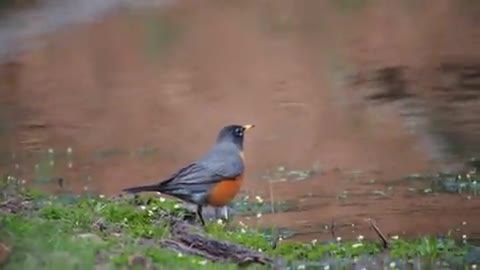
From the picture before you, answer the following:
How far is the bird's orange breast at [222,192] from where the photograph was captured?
13.7m

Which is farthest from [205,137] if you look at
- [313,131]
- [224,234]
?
[224,234]

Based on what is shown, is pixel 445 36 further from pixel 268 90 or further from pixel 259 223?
pixel 259 223

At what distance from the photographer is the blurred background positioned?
16.4m

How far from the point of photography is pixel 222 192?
45.0 ft

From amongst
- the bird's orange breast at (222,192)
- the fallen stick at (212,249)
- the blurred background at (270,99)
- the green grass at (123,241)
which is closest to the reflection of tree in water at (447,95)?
the blurred background at (270,99)

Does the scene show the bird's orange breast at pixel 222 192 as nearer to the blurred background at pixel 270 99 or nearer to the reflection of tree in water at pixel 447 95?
the blurred background at pixel 270 99

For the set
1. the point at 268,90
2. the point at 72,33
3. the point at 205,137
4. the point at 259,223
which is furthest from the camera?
the point at 72,33

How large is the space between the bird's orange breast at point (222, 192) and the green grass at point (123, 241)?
25 cm

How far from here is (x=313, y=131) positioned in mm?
22125

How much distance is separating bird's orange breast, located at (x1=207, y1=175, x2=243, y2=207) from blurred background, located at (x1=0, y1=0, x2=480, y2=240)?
76 cm

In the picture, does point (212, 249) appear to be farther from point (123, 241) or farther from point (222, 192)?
point (222, 192)

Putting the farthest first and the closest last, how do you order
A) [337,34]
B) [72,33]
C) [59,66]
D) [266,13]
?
[266,13], [72,33], [337,34], [59,66]

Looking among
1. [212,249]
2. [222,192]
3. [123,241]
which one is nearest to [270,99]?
[222,192]

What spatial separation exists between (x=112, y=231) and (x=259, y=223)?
250 centimetres
